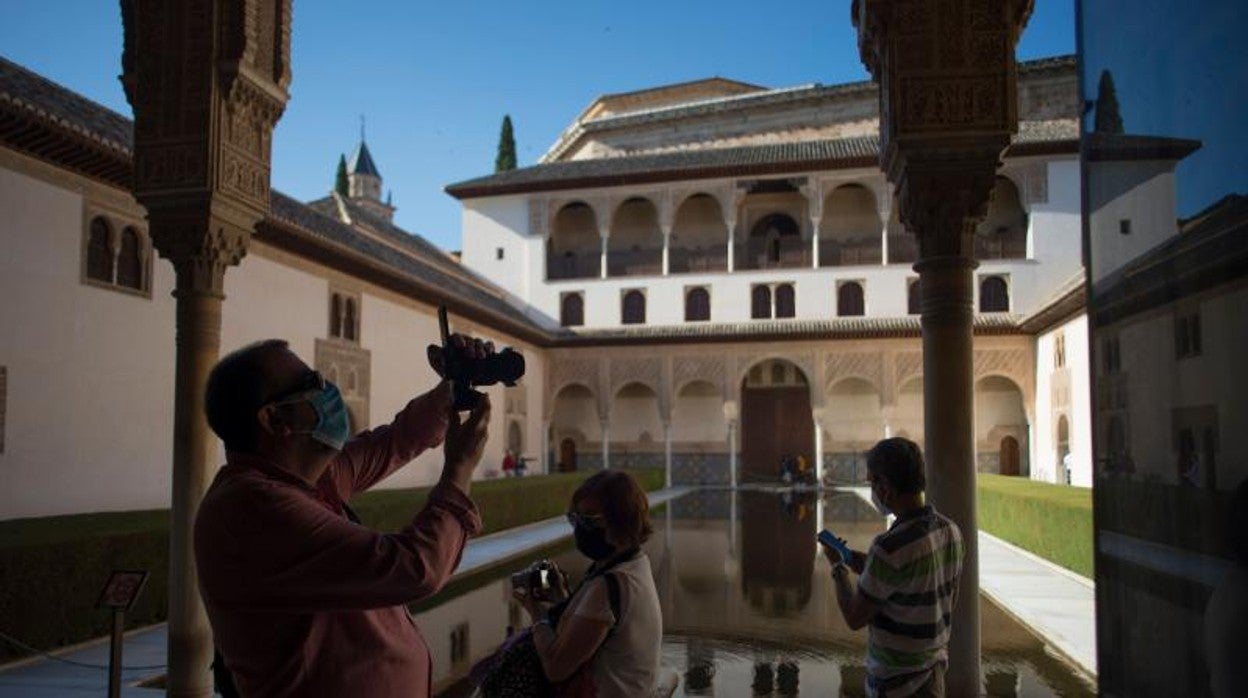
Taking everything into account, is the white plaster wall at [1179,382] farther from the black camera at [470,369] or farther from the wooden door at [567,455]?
the wooden door at [567,455]

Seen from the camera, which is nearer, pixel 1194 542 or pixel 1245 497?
pixel 1245 497

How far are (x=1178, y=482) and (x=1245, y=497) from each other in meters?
0.16

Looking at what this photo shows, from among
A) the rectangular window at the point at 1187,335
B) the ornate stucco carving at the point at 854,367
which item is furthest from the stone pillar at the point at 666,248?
the rectangular window at the point at 1187,335

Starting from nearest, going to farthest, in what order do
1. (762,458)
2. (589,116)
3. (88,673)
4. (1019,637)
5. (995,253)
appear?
(88,673), (1019,637), (995,253), (762,458), (589,116)

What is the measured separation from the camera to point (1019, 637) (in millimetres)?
8227

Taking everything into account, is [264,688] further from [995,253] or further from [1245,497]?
[995,253]

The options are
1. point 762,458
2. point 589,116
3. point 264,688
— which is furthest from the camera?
point 589,116

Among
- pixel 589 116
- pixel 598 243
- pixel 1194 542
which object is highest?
pixel 589 116

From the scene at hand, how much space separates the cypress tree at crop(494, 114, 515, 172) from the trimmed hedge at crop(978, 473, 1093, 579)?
126 ft

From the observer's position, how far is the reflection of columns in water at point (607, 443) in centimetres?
3206

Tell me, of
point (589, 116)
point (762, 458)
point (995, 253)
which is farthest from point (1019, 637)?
point (589, 116)

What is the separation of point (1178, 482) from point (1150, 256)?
1.15 ft

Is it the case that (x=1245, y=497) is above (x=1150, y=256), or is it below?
below

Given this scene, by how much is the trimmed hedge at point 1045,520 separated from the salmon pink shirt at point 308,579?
10126 mm
